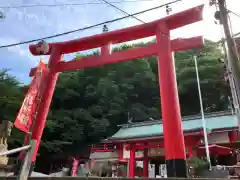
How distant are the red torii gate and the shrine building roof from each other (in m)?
6.15

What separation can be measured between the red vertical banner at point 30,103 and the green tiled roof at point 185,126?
24.2 ft

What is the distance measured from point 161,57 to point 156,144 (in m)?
7.56

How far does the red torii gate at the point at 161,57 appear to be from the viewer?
5410 millimetres

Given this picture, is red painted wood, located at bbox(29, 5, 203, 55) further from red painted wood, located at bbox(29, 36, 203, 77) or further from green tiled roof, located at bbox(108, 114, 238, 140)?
green tiled roof, located at bbox(108, 114, 238, 140)

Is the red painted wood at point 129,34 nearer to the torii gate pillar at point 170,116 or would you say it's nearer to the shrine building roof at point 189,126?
the torii gate pillar at point 170,116

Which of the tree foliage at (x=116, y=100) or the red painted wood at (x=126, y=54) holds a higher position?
the tree foliage at (x=116, y=100)

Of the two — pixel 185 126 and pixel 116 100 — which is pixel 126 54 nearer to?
pixel 185 126

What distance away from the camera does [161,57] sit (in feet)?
21.1

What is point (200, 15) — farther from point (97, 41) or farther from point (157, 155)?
point (157, 155)

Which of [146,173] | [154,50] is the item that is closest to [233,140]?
[146,173]

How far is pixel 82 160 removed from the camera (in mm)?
23391

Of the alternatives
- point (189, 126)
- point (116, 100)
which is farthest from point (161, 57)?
point (116, 100)

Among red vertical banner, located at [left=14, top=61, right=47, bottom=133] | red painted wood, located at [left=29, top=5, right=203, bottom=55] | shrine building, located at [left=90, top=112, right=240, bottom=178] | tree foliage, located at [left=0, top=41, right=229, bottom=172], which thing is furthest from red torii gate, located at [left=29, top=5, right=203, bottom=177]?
tree foliage, located at [left=0, top=41, right=229, bottom=172]

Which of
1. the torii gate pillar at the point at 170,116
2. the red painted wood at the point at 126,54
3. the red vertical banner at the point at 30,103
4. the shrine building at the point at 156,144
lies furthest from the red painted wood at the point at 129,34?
the shrine building at the point at 156,144
